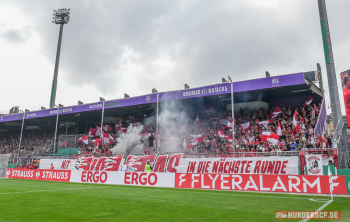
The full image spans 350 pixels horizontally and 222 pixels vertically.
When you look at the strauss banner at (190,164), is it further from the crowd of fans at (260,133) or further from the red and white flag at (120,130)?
the red and white flag at (120,130)

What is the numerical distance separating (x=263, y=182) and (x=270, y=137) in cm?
847

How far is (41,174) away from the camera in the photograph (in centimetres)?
2300

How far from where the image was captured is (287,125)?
72.9 feet

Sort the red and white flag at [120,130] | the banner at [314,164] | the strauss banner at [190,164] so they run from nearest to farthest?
the banner at [314,164] → the strauss banner at [190,164] → the red and white flag at [120,130]

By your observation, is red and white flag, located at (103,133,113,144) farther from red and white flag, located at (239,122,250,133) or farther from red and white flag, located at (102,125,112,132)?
red and white flag, located at (239,122,250,133)

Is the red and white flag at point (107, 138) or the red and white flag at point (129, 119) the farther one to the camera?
the red and white flag at point (129, 119)

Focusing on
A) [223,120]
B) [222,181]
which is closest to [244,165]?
[222,181]

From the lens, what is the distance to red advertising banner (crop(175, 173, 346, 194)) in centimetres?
1160

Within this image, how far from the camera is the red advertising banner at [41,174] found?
2166 centimetres

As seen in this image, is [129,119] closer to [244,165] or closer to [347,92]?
[244,165]

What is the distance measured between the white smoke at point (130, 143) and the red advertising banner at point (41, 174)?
8948 millimetres

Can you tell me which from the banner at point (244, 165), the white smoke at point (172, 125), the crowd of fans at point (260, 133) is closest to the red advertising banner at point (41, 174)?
the banner at point (244, 165)

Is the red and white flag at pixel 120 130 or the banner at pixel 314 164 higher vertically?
the red and white flag at pixel 120 130

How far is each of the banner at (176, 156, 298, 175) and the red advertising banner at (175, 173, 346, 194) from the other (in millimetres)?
3058
